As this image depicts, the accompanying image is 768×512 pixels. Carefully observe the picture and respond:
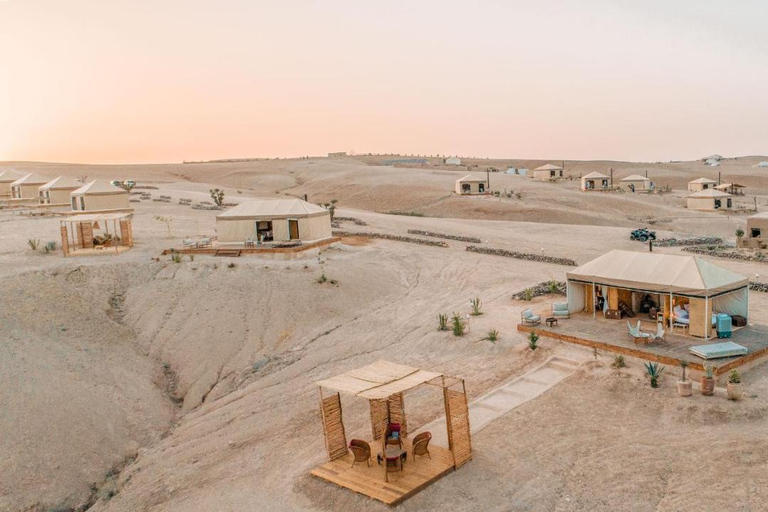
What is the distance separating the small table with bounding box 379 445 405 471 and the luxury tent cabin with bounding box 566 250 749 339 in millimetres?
10059

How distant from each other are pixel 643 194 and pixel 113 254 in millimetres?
60057

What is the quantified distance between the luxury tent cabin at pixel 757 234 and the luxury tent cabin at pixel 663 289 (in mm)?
20114

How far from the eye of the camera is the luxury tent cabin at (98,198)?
4284cm

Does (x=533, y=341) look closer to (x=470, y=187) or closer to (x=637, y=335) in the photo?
(x=637, y=335)

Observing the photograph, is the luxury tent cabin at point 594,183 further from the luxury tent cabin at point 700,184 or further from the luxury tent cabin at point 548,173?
the luxury tent cabin at point 548,173

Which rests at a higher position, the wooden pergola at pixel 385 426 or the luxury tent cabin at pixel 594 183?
the luxury tent cabin at pixel 594 183

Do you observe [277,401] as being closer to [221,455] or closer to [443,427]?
[221,455]

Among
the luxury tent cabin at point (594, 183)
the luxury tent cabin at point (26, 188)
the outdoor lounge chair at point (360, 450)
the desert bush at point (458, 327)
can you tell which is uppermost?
the luxury tent cabin at point (26, 188)

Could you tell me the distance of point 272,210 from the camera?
107ft

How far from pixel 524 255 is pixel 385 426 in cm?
2210

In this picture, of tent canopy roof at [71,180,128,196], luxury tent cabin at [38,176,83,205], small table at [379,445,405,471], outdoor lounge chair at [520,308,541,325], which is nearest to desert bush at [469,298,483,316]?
outdoor lounge chair at [520,308,541,325]

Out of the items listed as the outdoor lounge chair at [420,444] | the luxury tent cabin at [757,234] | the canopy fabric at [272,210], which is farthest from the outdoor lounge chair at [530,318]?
the luxury tent cabin at [757,234]

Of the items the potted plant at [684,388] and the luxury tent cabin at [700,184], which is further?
the luxury tent cabin at [700,184]

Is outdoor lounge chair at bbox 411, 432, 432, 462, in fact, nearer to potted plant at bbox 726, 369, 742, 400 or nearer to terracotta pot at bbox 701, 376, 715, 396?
terracotta pot at bbox 701, 376, 715, 396
